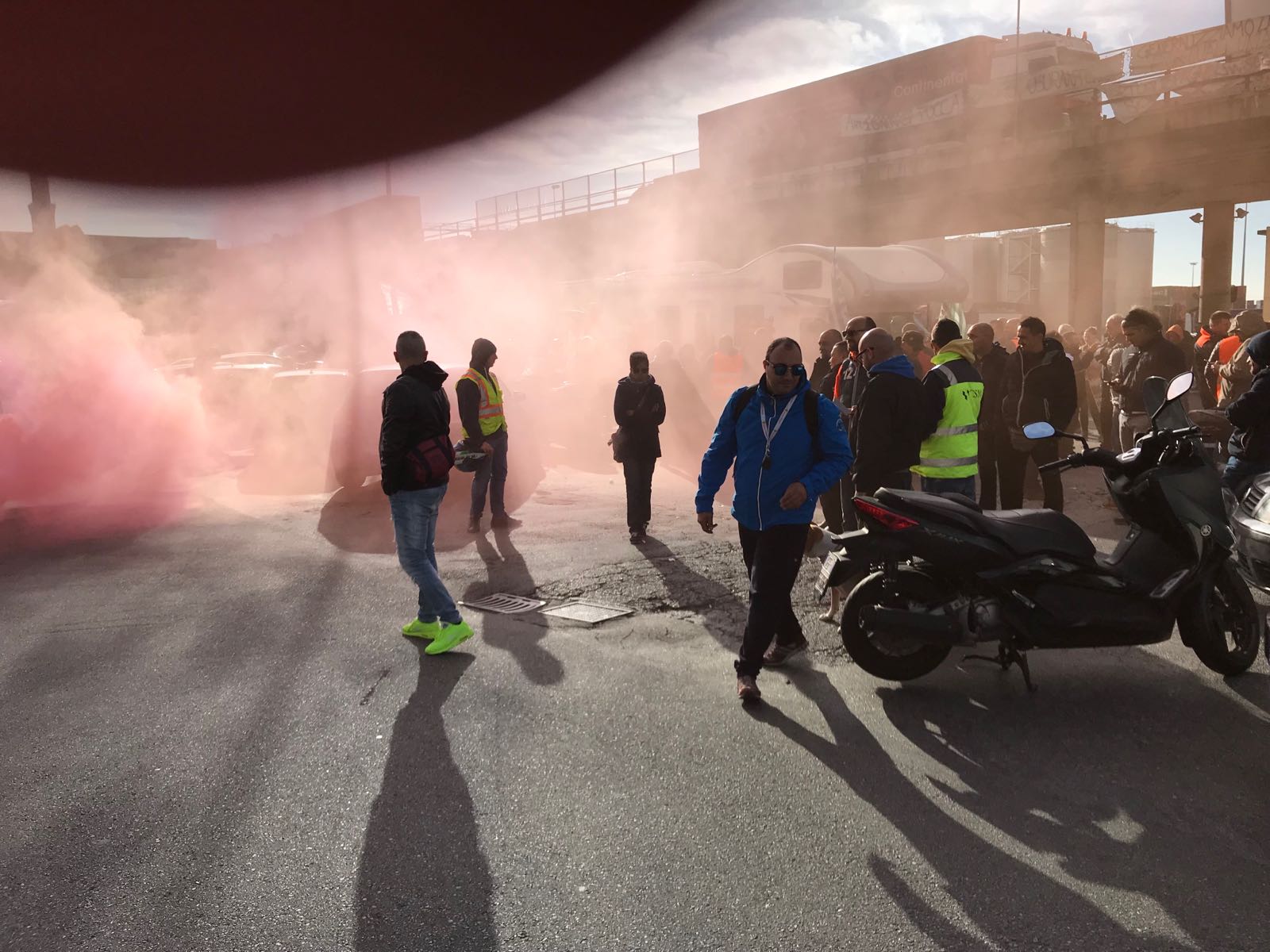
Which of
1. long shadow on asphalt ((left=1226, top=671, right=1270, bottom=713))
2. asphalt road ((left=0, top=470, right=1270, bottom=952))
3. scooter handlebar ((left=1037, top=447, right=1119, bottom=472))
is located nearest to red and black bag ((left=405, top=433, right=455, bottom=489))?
asphalt road ((left=0, top=470, right=1270, bottom=952))

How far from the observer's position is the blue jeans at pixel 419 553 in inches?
211

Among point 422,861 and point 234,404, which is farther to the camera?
point 234,404

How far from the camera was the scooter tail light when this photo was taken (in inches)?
174

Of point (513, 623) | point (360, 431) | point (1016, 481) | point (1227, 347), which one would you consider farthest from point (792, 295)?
point (513, 623)

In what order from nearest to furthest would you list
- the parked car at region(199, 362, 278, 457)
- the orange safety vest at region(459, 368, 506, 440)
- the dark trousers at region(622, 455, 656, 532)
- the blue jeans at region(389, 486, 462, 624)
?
the blue jeans at region(389, 486, 462, 624)
the dark trousers at region(622, 455, 656, 532)
the orange safety vest at region(459, 368, 506, 440)
the parked car at region(199, 362, 278, 457)

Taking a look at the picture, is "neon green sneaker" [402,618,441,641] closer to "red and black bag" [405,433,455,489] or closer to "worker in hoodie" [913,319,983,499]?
"red and black bag" [405,433,455,489]

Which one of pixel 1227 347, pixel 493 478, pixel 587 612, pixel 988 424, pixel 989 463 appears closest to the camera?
pixel 587 612

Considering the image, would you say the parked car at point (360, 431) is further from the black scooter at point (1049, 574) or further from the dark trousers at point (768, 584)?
the black scooter at point (1049, 574)

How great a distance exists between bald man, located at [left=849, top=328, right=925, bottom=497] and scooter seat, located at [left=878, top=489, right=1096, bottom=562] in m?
1.01

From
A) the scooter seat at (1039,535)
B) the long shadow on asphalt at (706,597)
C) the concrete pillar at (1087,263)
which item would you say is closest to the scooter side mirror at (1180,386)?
the scooter seat at (1039,535)

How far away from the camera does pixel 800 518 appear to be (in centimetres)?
448

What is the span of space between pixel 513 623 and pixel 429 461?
1.21 m

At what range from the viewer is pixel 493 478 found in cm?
905

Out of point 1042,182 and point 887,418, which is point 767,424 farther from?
point 1042,182
